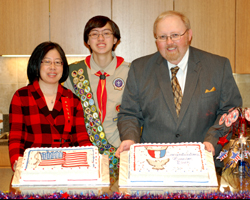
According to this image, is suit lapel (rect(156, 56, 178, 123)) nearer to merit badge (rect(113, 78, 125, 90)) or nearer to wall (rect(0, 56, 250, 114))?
merit badge (rect(113, 78, 125, 90))

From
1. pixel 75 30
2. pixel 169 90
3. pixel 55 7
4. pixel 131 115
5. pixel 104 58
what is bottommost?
pixel 131 115

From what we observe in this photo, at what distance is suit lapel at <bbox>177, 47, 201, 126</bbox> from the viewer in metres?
1.71

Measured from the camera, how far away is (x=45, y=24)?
2848 millimetres

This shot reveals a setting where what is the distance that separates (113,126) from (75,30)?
1.14 metres

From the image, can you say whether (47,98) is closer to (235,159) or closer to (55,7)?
(235,159)

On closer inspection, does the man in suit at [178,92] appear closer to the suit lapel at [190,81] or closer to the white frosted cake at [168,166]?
the suit lapel at [190,81]

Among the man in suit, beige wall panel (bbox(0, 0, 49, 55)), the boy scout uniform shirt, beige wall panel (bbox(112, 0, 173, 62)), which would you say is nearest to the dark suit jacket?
the man in suit

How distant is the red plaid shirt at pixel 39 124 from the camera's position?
1.71 metres

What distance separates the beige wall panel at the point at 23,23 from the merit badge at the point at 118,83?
1.05 meters

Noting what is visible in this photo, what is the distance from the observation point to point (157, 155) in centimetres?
124

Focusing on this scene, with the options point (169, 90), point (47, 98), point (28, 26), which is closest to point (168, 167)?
point (169, 90)

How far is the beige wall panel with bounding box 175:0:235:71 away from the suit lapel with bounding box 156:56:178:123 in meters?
1.15

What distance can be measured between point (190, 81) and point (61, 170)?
900mm

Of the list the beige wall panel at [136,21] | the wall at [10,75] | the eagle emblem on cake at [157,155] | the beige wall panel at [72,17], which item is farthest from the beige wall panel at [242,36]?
the wall at [10,75]
